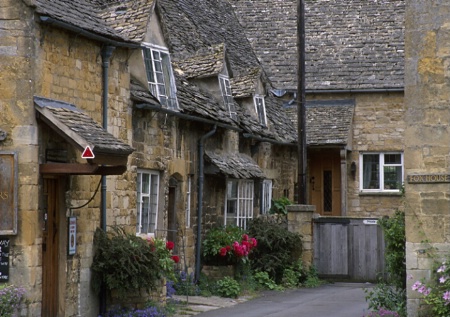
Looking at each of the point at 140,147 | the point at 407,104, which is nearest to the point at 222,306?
the point at 140,147

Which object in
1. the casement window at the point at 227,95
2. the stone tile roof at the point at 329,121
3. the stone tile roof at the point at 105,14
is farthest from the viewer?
the stone tile roof at the point at 329,121

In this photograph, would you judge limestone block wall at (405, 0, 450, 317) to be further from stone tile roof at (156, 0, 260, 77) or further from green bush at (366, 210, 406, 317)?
stone tile roof at (156, 0, 260, 77)

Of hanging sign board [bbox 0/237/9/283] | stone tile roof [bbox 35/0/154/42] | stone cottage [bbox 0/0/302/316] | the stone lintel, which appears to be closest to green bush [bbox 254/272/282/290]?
stone cottage [bbox 0/0/302/316]

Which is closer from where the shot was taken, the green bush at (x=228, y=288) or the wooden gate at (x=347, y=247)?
the green bush at (x=228, y=288)

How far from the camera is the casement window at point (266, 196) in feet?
84.4

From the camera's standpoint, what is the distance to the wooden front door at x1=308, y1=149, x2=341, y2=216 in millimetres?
30750

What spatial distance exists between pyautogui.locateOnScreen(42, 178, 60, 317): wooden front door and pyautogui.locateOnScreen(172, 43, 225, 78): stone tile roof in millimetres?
8542

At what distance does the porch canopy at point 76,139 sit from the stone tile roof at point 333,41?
17405 mm

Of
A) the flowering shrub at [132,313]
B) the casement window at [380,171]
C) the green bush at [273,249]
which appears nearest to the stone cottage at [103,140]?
the flowering shrub at [132,313]

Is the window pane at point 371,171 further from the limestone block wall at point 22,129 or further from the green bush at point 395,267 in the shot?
the limestone block wall at point 22,129

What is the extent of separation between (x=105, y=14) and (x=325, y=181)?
14725 mm

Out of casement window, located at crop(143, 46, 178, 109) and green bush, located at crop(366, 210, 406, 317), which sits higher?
casement window, located at crop(143, 46, 178, 109)

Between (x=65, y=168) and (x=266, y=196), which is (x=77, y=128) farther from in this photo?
(x=266, y=196)

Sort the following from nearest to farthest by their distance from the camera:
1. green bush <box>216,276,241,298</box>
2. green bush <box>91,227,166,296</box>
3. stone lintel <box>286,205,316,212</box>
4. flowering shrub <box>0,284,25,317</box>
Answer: flowering shrub <box>0,284,25,317</box>
green bush <box>91,227,166,296</box>
green bush <box>216,276,241,298</box>
stone lintel <box>286,205,316,212</box>
